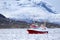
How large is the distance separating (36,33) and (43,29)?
120 centimetres

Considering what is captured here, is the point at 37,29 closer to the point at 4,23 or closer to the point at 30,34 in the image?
the point at 30,34

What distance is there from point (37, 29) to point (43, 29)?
2.84 ft

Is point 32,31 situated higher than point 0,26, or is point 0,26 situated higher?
point 32,31

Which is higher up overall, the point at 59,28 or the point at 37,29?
the point at 37,29

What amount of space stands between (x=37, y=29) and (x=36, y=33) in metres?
0.76

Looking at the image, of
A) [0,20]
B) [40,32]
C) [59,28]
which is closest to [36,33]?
[40,32]

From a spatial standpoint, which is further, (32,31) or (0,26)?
(0,26)

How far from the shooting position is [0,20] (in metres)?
80.2

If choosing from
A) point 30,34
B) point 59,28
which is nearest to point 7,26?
point 59,28

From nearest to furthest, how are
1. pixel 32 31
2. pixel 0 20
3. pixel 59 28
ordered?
pixel 32 31
pixel 0 20
pixel 59 28

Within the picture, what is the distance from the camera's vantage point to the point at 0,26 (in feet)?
273

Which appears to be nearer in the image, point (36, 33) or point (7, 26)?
point (36, 33)

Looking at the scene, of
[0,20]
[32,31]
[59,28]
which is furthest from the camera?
[59,28]

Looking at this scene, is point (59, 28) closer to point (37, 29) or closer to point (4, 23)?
point (4, 23)
